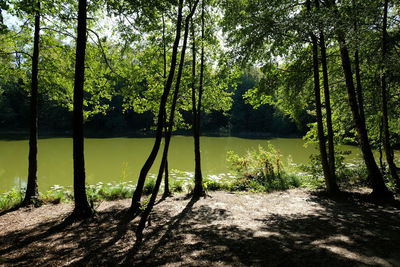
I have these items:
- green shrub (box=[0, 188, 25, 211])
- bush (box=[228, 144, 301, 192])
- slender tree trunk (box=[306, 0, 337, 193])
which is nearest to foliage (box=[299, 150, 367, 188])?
bush (box=[228, 144, 301, 192])

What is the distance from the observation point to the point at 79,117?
5.07m

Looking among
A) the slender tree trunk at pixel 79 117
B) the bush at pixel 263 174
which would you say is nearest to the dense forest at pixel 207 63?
the slender tree trunk at pixel 79 117

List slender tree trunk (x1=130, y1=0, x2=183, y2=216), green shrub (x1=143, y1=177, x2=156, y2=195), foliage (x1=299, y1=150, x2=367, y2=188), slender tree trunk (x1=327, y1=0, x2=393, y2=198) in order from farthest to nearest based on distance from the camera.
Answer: foliage (x1=299, y1=150, x2=367, y2=188)
green shrub (x1=143, y1=177, x2=156, y2=195)
slender tree trunk (x1=327, y1=0, x2=393, y2=198)
slender tree trunk (x1=130, y1=0, x2=183, y2=216)

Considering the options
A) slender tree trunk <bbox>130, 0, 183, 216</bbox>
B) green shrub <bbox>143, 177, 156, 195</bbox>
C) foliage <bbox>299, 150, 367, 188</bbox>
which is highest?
slender tree trunk <bbox>130, 0, 183, 216</bbox>

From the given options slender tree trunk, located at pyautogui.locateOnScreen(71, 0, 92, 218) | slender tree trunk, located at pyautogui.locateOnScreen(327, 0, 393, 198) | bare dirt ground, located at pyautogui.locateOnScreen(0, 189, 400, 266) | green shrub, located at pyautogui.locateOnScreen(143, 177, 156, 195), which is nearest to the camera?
bare dirt ground, located at pyautogui.locateOnScreen(0, 189, 400, 266)

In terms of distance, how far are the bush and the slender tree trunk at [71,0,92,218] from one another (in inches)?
210

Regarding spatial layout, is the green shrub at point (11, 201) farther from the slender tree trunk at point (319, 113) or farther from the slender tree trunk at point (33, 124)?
the slender tree trunk at point (319, 113)

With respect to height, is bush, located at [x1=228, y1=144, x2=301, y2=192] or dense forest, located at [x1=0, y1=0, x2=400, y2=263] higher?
dense forest, located at [x1=0, y1=0, x2=400, y2=263]

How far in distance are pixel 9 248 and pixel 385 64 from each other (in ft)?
27.5

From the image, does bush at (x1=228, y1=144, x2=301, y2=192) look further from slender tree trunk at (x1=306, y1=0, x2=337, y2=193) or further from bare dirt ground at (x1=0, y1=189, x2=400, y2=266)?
bare dirt ground at (x1=0, y1=189, x2=400, y2=266)

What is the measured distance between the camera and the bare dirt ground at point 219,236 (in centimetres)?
307

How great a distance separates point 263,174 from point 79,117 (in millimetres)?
7324

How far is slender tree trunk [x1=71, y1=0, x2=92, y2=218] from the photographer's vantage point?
493 centimetres

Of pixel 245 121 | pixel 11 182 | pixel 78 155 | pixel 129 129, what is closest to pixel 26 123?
pixel 129 129
